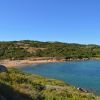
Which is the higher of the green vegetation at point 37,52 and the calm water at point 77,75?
the green vegetation at point 37,52

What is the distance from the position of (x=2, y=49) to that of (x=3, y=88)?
15889 centimetres

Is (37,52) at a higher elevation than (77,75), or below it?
higher

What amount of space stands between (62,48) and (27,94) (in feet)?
559

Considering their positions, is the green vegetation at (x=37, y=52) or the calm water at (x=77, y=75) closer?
the calm water at (x=77, y=75)

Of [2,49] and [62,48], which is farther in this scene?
[62,48]

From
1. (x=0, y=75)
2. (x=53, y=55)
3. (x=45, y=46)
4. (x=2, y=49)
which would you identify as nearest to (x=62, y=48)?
(x=45, y=46)

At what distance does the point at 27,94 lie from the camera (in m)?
14.9

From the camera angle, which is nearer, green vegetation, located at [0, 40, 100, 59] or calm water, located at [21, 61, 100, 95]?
calm water, located at [21, 61, 100, 95]

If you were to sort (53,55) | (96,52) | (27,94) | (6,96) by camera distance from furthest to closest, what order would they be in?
(96,52)
(53,55)
(27,94)
(6,96)

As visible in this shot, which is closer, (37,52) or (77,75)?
(77,75)

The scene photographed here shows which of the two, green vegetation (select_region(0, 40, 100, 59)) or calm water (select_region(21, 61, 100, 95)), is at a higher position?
green vegetation (select_region(0, 40, 100, 59))

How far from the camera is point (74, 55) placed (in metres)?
166

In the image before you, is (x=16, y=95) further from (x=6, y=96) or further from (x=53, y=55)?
(x=53, y=55)

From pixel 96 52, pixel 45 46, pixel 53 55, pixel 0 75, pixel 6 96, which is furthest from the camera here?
pixel 45 46
